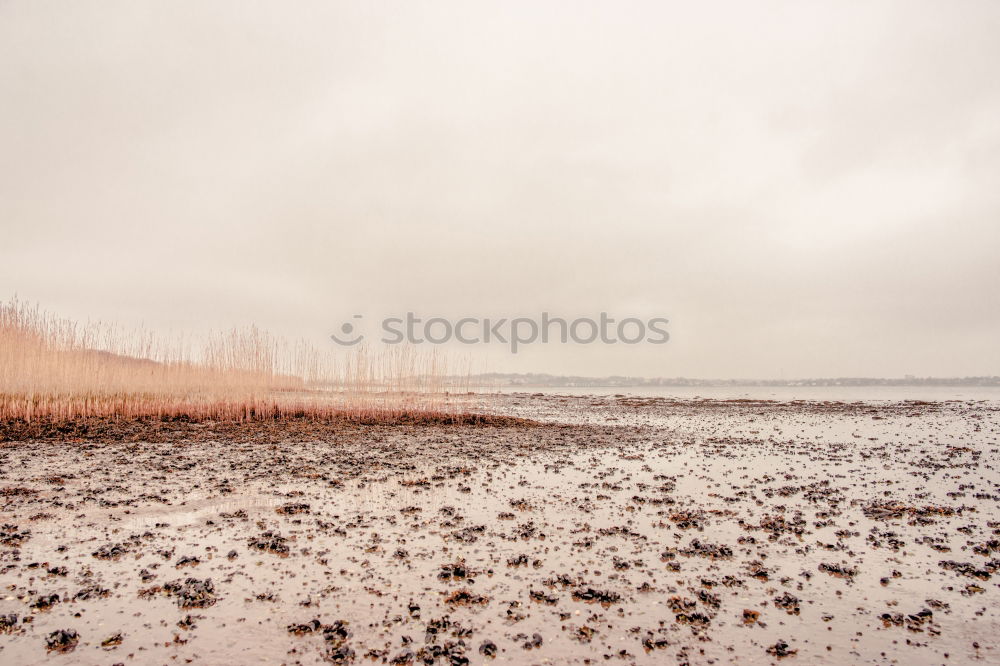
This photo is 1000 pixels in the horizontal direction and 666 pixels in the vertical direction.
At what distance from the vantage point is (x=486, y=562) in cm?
646

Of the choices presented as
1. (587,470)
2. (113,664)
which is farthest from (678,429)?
(113,664)

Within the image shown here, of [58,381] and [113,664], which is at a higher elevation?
[58,381]

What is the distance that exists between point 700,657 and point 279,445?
47.1ft

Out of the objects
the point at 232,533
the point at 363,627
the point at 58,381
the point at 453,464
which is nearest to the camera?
the point at 363,627

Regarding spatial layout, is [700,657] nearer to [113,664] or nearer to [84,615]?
[113,664]

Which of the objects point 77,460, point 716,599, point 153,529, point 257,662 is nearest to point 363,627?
point 257,662

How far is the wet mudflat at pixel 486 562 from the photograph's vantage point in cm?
453

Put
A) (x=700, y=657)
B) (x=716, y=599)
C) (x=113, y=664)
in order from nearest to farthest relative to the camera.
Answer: (x=113, y=664)
(x=700, y=657)
(x=716, y=599)

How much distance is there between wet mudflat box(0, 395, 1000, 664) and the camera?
14.9 feet

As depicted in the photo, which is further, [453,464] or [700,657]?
[453,464]

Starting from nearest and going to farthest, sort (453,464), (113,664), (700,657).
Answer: (113,664), (700,657), (453,464)

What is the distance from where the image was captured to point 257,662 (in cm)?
414

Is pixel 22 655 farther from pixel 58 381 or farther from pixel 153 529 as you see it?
pixel 58 381

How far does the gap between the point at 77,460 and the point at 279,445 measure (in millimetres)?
4825
